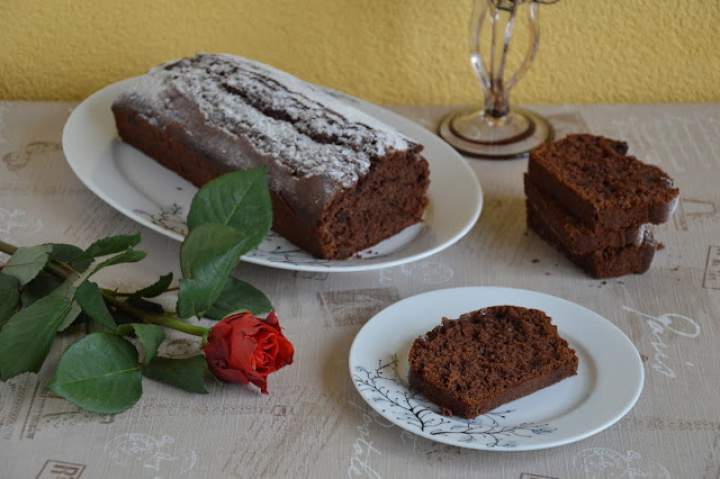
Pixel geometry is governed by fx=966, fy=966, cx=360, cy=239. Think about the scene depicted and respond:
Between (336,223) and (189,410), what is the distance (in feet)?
1.17

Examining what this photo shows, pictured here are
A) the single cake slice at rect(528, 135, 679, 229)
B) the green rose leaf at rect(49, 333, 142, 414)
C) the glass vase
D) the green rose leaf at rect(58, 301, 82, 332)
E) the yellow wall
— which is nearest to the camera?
the green rose leaf at rect(49, 333, 142, 414)

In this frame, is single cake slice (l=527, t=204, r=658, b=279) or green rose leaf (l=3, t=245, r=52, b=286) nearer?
green rose leaf (l=3, t=245, r=52, b=286)

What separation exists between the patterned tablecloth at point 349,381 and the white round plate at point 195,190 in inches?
1.4

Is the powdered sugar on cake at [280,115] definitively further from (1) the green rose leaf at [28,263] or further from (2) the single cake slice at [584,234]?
(1) the green rose leaf at [28,263]

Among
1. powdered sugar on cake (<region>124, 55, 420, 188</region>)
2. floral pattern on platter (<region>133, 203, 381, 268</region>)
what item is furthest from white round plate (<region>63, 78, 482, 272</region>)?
powdered sugar on cake (<region>124, 55, 420, 188</region>)

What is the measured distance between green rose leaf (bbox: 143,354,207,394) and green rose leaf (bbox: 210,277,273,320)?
0.28 ft

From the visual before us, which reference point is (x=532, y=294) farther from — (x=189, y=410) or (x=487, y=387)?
(x=189, y=410)

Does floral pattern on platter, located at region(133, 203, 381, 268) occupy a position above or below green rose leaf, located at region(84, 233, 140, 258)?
below

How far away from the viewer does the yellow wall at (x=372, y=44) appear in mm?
1738

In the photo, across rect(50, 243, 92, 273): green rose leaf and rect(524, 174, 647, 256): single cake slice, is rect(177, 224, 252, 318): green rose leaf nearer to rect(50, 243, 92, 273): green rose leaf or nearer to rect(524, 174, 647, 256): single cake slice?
rect(50, 243, 92, 273): green rose leaf

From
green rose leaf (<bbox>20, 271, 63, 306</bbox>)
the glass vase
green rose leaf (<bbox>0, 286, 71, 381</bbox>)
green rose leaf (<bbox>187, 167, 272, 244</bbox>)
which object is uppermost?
green rose leaf (<bbox>187, 167, 272, 244</bbox>)

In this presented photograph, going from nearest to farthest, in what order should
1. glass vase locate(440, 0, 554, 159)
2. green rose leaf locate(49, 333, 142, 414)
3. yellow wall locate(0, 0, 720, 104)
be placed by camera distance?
green rose leaf locate(49, 333, 142, 414) < glass vase locate(440, 0, 554, 159) < yellow wall locate(0, 0, 720, 104)

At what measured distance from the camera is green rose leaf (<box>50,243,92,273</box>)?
118 cm

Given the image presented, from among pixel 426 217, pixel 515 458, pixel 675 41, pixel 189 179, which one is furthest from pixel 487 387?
pixel 675 41
